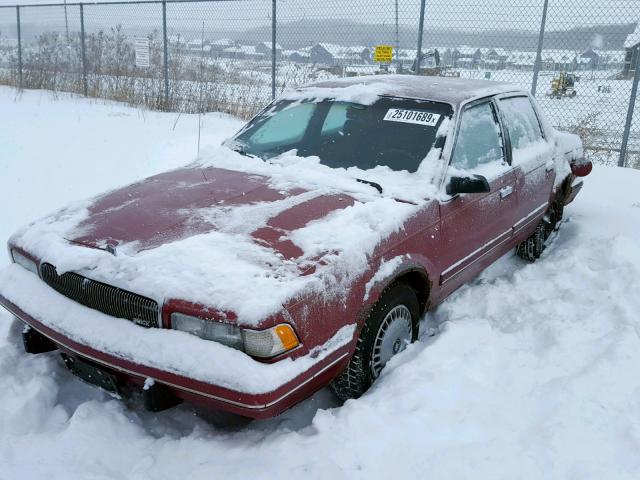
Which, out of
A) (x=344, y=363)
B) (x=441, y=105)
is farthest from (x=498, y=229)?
(x=344, y=363)

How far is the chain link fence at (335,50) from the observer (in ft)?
25.8

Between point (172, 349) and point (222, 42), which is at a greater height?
point (222, 42)

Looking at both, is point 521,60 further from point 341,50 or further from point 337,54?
point 337,54

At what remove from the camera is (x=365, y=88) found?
3914mm

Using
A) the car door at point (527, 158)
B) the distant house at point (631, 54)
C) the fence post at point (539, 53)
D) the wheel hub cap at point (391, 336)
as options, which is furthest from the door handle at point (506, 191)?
the distant house at point (631, 54)

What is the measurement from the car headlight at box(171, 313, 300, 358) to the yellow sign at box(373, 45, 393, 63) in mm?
7498

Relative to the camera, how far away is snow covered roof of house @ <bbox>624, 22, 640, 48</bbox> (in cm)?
749

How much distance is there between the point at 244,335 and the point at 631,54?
299 inches

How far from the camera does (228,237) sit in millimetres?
2670

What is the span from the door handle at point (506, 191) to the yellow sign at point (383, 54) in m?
5.57

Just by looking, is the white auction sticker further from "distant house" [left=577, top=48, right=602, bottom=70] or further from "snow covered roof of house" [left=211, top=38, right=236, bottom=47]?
"snow covered roof of house" [left=211, top=38, right=236, bottom=47]

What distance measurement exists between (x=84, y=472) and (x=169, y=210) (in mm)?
1324

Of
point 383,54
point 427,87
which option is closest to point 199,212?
point 427,87

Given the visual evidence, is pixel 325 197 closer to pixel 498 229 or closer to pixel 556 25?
pixel 498 229
